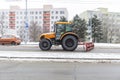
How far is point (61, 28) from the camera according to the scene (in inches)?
1076

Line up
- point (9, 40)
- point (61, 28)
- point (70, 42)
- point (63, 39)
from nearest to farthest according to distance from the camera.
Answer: point (63, 39), point (70, 42), point (61, 28), point (9, 40)

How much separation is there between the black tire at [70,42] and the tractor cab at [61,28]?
639 millimetres

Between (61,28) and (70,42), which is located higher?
(61,28)

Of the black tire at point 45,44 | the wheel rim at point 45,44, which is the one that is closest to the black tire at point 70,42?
the black tire at point 45,44

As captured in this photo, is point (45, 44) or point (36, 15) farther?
point (36, 15)

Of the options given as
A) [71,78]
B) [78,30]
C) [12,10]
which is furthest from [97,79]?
[12,10]

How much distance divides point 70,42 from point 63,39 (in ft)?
2.31

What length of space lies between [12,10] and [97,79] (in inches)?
5851

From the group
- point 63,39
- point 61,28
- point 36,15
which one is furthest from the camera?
point 36,15

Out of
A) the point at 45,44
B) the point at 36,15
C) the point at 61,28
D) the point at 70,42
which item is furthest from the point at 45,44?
the point at 36,15

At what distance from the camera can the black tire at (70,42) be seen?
27.0 metres

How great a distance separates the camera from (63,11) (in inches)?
6029

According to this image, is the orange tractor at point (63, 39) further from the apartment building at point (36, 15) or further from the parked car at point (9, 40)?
the apartment building at point (36, 15)

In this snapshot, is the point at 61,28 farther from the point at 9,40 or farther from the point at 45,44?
the point at 9,40
